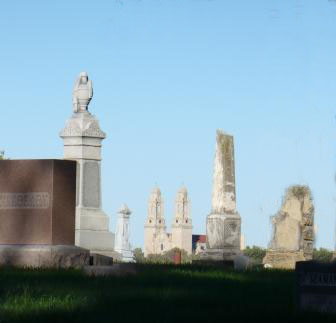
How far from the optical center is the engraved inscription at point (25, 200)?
17.0 m

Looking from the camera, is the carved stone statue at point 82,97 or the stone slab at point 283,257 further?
the carved stone statue at point 82,97

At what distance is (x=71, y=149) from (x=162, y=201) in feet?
509

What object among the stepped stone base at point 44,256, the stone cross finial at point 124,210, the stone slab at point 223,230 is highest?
the stone cross finial at point 124,210

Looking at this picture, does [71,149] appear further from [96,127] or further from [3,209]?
[3,209]

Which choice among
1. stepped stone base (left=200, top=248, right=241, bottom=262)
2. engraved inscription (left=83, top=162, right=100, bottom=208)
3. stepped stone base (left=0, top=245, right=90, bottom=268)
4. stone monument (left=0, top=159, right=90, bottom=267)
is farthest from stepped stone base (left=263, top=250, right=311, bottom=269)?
stepped stone base (left=0, top=245, right=90, bottom=268)

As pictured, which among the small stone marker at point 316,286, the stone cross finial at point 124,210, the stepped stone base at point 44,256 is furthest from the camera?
the stone cross finial at point 124,210

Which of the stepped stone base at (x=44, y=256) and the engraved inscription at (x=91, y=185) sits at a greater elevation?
the engraved inscription at (x=91, y=185)

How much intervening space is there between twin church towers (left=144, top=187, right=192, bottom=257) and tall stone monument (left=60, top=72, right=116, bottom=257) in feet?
495

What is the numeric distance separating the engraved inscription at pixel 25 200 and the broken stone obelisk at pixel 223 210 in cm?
1062

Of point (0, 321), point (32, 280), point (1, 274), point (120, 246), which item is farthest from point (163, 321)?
point (120, 246)

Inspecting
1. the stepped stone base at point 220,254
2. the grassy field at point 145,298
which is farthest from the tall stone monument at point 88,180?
the grassy field at point 145,298

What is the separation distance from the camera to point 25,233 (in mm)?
17172

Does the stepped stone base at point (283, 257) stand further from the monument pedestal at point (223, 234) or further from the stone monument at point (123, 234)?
the stone monument at point (123, 234)

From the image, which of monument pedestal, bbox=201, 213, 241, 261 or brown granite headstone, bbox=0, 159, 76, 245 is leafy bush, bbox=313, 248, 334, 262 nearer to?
monument pedestal, bbox=201, 213, 241, 261
